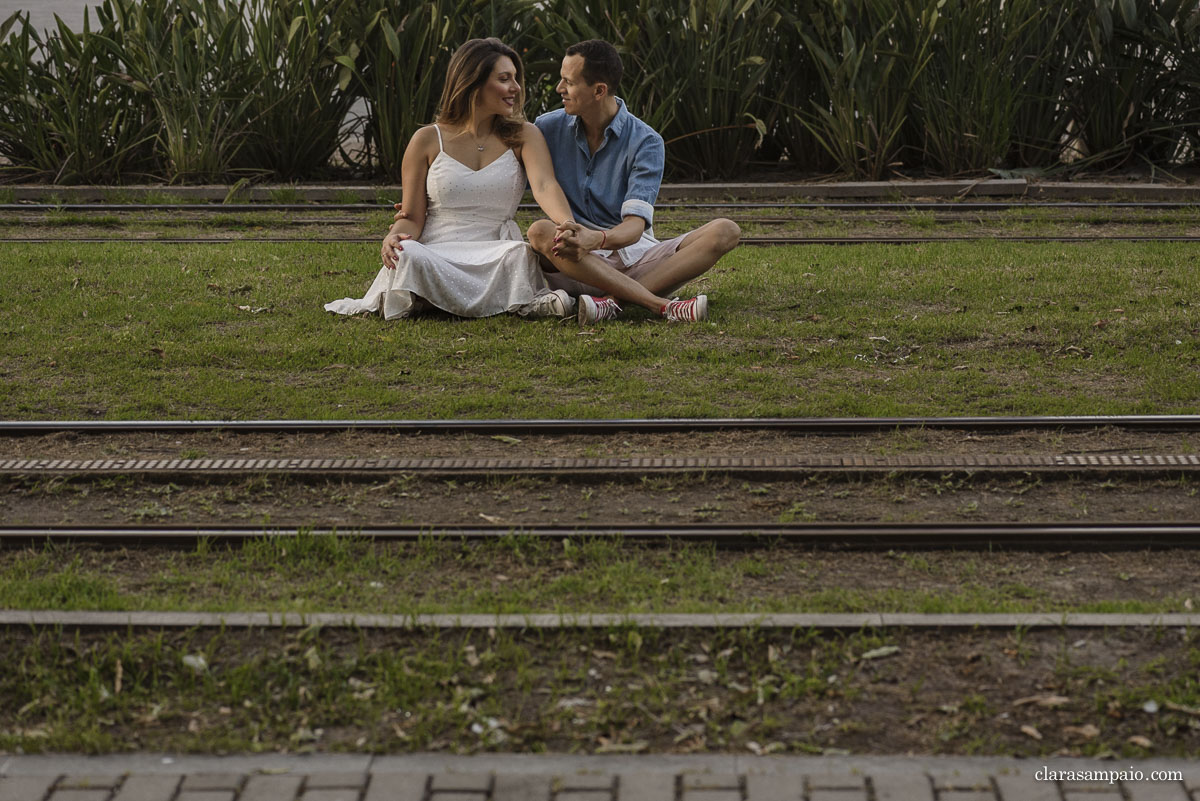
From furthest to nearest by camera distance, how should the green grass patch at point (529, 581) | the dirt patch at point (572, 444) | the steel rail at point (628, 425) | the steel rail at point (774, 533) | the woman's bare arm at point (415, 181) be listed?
1. the woman's bare arm at point (415, 181)
2. the steel rail at point (628, 425)
3. the dirt patch at point (572, 444)
4. the steel rail at point (774, 533)
5. the green grass patch at point (529, 581)

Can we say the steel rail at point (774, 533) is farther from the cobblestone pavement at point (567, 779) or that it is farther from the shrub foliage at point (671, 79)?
the shrub foliage at point (671, 79)

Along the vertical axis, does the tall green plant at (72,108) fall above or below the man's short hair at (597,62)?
below

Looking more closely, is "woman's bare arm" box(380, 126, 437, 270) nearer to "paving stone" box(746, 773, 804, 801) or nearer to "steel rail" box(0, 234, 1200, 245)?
"steel rail" box(0, 234, 1200, 245)

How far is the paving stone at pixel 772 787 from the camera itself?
2916 mm

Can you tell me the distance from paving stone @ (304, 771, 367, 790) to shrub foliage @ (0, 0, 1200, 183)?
9.12 metres

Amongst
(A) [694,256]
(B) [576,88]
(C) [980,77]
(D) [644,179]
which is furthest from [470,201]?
(C) [980,77]

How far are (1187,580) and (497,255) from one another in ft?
13.9

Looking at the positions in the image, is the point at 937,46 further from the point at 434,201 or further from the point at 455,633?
the point at 455,633

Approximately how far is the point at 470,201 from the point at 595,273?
2.56ft

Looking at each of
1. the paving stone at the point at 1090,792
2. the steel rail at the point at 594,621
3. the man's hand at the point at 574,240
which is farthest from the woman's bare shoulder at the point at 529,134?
the paving stone at the point at 1090,792

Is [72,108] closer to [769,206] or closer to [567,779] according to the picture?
[769,206]

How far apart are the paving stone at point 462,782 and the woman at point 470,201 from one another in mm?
4492

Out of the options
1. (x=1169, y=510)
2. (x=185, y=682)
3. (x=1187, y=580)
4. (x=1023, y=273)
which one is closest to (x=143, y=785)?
(x=185, y=682)

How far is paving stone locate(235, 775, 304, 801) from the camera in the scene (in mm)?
2932
